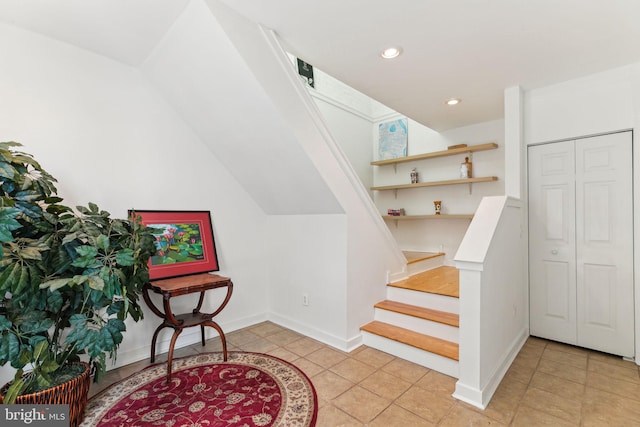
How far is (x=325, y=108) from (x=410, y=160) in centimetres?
147

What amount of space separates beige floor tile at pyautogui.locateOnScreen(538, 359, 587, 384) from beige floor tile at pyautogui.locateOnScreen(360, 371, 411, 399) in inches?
46.9

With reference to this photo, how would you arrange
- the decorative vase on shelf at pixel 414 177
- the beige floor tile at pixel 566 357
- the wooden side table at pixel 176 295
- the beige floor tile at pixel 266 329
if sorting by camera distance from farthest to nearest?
the decorative vase on shelf at pixel 414 177 < the beige floor tile at pixel 266 329 < the beige floor tile at pixel 566 357 < the wooden side table at pixel 176 295

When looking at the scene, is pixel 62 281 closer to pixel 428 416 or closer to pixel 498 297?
pixel 428 416

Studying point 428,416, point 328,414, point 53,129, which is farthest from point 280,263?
point 53,129

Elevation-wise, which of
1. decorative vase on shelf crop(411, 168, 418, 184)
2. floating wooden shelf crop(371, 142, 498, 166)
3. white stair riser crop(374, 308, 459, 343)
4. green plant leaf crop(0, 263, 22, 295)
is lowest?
white stair riser crop(374, 308, 459, 343)

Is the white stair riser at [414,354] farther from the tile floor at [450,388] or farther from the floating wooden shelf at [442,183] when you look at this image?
the floating wooden shelf at [442,183]

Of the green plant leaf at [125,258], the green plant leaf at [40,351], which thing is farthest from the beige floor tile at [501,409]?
the green plant leaf at [40,351]

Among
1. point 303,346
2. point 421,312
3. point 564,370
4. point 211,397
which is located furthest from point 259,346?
point 564,370

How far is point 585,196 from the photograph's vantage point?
2.73 m

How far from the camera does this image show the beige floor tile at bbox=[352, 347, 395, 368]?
8.39 feet

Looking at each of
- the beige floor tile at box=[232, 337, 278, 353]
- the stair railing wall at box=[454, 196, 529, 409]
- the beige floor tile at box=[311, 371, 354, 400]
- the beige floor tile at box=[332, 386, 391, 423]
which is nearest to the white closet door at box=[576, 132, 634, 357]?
the stair railing wall at box=[454, 196, 529, 409]

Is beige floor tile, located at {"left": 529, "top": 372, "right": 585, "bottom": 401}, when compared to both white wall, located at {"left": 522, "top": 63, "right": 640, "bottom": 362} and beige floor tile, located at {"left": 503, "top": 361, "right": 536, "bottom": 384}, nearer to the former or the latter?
beige floor tile, located at {"left": 503, "top": 361, "right": 536, "bottom": 384}

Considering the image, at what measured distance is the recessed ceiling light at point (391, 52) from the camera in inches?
92.1

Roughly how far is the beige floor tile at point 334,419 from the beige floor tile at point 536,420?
96cm
